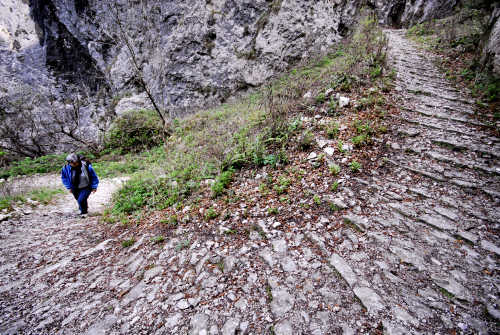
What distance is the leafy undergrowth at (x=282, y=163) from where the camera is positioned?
3.85 meters

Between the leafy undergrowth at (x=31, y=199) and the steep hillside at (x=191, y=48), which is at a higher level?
the steep hillside at (x=191, y=48)

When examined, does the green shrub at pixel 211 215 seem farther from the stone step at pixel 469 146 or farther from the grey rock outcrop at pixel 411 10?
the grey rock outcrop at pixel 411 10

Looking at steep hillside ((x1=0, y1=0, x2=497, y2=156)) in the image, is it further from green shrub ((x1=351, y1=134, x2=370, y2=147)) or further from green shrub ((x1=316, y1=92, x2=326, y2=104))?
green shrub ((x1=351, y1=134, x2=370, y2=147))

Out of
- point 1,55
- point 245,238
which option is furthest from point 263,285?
point 1,55

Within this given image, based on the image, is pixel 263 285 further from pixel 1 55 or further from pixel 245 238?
pixel 1 55

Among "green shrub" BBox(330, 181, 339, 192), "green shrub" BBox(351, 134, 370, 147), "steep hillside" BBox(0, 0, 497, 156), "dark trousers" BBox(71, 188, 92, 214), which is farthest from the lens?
Answer: "steep hillside" BBox(0, 0, 497, 156)

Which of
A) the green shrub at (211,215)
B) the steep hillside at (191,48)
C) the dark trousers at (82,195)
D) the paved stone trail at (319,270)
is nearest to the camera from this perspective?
the paved stone trail at (319,270)

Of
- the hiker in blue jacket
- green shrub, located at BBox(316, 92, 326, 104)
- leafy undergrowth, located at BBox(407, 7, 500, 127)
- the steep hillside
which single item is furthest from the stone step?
the steep hillside

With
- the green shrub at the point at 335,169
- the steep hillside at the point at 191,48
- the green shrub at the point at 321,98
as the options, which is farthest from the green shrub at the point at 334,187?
the steep hillside at the point at 191,48

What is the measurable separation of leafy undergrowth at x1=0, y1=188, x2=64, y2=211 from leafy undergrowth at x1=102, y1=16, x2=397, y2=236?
314 centimetres

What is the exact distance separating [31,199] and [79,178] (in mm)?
2795

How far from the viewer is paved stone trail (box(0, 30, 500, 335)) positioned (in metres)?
2.06

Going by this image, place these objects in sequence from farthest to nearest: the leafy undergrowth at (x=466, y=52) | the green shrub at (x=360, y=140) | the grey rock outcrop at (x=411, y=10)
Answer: the grey rock outcrop at (x=411, y=10) < the leafy undergrowth at (x=466, y=52) < the green shrub at (x=360, y=140)

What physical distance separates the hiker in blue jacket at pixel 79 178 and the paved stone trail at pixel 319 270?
1583 millimetres
